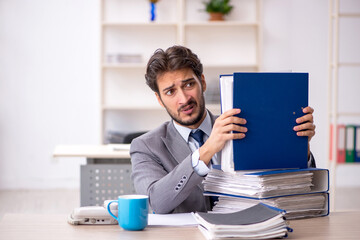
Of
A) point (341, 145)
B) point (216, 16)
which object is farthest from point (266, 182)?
point (216, 16)

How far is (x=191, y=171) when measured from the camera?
4.97ft

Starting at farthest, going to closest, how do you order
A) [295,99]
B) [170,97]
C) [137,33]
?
[137,33] → [170,97] → [295,99]

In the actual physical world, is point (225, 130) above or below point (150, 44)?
below

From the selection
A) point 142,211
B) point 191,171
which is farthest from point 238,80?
point 142,211

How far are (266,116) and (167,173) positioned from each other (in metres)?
0.51

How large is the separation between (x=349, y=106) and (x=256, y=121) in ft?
14.4

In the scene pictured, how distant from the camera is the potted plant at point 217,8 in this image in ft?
16.4

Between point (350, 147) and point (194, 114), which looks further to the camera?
point (350, 147)

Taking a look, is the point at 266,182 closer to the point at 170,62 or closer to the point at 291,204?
the point at 291,204

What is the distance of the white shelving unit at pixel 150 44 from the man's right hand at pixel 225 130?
3.70 m

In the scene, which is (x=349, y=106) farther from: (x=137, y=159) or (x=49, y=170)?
(x=137, y=159)

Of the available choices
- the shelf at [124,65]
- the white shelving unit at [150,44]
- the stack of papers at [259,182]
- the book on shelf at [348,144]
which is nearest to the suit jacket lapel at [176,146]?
the stack of papers at [259,182]

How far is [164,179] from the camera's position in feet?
5.25

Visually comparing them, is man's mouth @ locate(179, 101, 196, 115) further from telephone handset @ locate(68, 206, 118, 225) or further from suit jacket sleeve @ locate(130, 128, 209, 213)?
telephone handset @ locate(68, 206, 118, 225)
